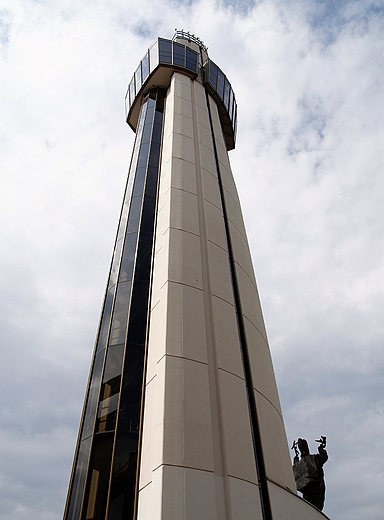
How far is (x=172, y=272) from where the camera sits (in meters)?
15.7

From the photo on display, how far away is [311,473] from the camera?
1667 centimetres

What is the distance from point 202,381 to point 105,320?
6.46 meters

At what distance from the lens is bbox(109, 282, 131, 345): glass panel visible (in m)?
16.0

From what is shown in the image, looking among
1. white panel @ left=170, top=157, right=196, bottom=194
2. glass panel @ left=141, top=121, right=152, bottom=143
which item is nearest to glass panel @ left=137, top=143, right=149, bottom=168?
glass panel @ left=141, top=121, right=152, bottom=143

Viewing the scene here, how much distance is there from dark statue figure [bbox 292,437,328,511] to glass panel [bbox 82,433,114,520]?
8.64m

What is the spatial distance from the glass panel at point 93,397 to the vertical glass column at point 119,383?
4 cm

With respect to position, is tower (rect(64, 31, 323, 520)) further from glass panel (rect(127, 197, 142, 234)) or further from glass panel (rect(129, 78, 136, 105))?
glass panel (rect(129, 78, 136, 105))

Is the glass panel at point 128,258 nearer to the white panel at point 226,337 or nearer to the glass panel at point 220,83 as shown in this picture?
the white panel at point 226,337

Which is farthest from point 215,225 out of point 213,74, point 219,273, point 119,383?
point 213,74

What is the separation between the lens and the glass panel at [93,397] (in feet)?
46.3

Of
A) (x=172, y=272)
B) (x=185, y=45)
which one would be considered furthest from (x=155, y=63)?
(x=172, y=272)

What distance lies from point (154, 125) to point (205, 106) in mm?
4764

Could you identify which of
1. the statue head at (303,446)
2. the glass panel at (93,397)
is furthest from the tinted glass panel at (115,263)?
the statue head at (303,446)

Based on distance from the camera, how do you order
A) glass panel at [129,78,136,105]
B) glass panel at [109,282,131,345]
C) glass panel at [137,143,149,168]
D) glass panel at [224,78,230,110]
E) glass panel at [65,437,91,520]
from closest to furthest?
glass panel at [65,437,91,520] → glass panel at [109,282,131,345] → glass panel at [137,143,149,168] → glass panel at [129,78,136,105] → glass panel at [224,78,230,110]
